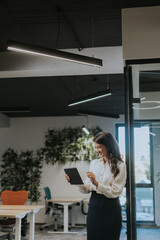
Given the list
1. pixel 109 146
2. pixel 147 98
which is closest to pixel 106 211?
pixel 109 146

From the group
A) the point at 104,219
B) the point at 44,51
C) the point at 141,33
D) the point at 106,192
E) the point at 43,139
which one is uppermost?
the point at 141,33

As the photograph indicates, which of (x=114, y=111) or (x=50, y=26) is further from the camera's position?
(x=114, y=111)

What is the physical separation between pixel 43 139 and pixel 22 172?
3.85ft

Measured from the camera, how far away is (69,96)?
7.32 metres

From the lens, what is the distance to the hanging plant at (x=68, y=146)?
916cm

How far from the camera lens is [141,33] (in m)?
3.19

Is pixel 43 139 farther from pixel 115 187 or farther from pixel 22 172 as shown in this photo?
pixel 115 187

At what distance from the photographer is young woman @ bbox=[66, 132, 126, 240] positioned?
2.51 metres

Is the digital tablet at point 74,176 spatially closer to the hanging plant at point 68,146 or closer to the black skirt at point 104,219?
the black skirt at point 104,219

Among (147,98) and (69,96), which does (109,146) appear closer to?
(147,98)

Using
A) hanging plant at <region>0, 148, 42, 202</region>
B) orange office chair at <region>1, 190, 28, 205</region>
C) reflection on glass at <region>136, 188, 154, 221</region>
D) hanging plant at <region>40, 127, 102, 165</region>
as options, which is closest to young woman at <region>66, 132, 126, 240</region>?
reflection on glass at <region>136, 188, 154, 221</region>

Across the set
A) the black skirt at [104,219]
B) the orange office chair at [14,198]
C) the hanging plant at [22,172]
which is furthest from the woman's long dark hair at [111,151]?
the hanging plant at [22,172]

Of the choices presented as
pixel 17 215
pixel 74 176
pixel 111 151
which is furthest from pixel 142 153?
pixel 17 215

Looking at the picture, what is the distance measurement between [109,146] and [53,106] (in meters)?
5.77
